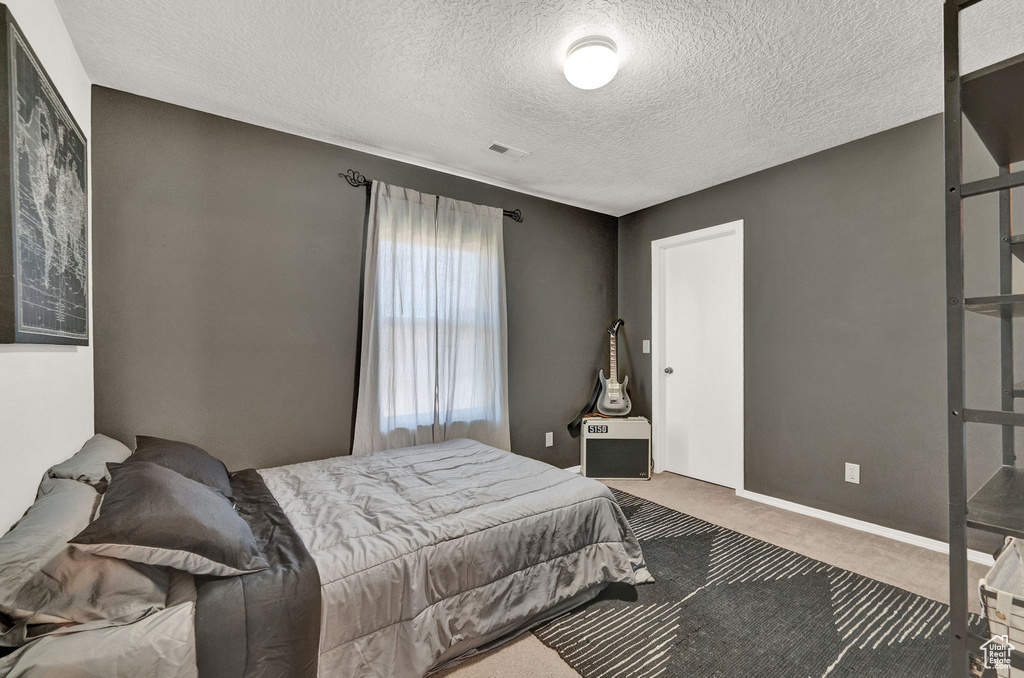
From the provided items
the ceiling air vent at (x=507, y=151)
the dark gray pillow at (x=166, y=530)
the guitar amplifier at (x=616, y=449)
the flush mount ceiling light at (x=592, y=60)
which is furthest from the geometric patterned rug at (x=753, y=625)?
the ceiling air vent at (x=507, y=151)

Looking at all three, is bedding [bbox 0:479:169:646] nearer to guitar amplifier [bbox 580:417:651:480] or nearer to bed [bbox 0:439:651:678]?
bed [bbox 0:439:651:678]

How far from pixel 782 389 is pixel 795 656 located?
1959 mm

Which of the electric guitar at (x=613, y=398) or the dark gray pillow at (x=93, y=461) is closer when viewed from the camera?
the dark gray pillow at (x=93, y=461)

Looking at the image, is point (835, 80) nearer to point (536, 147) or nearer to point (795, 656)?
point (536, 147)

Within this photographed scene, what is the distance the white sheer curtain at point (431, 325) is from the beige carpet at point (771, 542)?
1462mm

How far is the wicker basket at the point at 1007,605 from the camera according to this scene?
0.96 m

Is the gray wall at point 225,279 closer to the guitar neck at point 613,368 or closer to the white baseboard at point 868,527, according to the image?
the guitar neck at point 613,368

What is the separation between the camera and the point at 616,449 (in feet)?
12.4

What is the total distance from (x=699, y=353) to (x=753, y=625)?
2318 mm

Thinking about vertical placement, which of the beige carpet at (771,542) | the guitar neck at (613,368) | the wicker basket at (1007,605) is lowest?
the beige carpet at (771,542)

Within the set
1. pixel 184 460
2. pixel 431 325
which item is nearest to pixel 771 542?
pixel 431 325

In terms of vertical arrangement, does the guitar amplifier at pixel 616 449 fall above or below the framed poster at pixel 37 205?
below

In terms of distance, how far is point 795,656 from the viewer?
170 centimetres

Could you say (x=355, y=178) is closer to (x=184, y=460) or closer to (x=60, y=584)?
(x=184, y=460)
